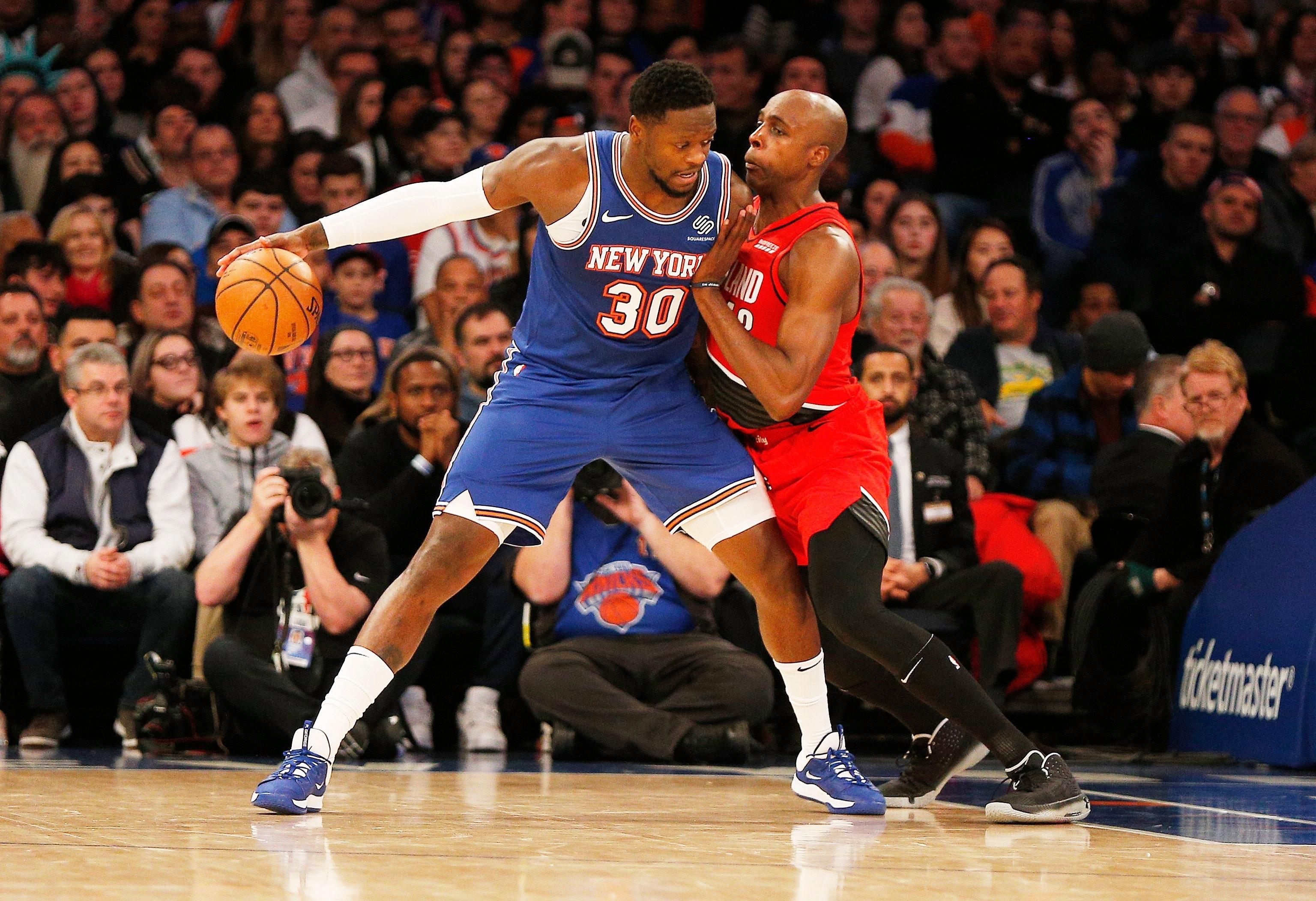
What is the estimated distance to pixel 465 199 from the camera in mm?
4562

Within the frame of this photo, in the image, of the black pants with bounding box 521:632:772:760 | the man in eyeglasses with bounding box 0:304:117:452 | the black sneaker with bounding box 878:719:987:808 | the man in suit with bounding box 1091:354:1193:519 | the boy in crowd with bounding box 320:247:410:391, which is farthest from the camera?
the boy in crowd with bounding box 320:247:410:391

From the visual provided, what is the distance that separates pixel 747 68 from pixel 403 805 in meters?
7.57

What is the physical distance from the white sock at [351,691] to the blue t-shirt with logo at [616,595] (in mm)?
2536

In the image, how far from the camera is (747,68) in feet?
36.8

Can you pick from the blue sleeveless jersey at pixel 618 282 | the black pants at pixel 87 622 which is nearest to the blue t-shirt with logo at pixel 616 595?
the black pants at pixel 87 622

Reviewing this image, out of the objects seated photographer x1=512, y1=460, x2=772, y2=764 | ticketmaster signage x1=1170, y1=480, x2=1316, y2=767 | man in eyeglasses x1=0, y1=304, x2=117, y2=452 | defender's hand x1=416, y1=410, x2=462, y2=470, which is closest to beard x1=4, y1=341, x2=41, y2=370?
man in eyeglasses x1=0, y1=304, x2=117, y2=452

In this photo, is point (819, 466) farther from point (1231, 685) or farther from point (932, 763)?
point (1231, 685)

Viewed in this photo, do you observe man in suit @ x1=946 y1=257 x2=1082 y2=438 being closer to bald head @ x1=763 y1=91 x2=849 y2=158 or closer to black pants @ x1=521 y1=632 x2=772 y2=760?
black pants @ x1=521 y1=632 x2=772 y2=760

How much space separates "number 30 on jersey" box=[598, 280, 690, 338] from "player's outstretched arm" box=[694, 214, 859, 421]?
84 millimetres

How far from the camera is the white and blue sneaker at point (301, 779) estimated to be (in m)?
4.28

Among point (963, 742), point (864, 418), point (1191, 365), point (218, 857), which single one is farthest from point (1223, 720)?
point (218, 857)

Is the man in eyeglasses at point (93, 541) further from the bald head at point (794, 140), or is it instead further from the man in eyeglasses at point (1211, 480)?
the man in eyeglasses at point (1211, 480)

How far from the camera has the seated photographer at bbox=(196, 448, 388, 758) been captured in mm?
6539

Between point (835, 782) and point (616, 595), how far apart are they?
2.32 m
